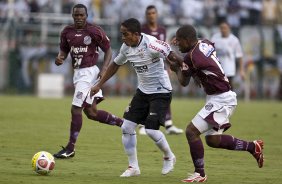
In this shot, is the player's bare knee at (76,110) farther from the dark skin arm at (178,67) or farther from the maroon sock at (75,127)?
the dark skin arm at (178,67)

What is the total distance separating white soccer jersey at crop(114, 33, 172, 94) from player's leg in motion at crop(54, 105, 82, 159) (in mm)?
2180

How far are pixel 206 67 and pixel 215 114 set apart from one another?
0.68m

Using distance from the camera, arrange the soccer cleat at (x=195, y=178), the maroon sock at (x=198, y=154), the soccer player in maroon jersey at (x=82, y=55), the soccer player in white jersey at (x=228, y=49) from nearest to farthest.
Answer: the soccer cleat at (x=195, y=178)
the maroon sock at (x=198, y=154)
the soccer player in maroon jersey at (x=82, y=55)
the soccer player in white jersey at (x=228, y=49)

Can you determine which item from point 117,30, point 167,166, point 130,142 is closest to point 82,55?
point 130,142

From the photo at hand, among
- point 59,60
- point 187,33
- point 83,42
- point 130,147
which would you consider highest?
point 187,33

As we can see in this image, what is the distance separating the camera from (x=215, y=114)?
11.5 meters

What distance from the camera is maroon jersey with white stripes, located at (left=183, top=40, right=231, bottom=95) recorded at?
1130cm

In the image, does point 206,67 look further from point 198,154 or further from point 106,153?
point 106,153

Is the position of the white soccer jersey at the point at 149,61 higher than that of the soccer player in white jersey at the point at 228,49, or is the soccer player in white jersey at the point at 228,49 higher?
the white soccer jersey at the point at 149,61

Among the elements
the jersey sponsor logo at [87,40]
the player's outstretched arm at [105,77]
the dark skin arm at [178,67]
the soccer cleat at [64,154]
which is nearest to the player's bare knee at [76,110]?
the soccer cleat at [64,154]

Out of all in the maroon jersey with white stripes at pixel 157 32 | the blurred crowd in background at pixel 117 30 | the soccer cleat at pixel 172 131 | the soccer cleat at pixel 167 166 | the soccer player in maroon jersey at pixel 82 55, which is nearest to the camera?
the soccer cleat at pixel 167 166

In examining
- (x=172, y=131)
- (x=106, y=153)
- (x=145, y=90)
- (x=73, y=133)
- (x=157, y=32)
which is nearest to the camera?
(x=145, y=90)

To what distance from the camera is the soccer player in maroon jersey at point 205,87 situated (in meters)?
11.3

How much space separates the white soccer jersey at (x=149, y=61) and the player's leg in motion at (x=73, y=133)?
2.18 meters
